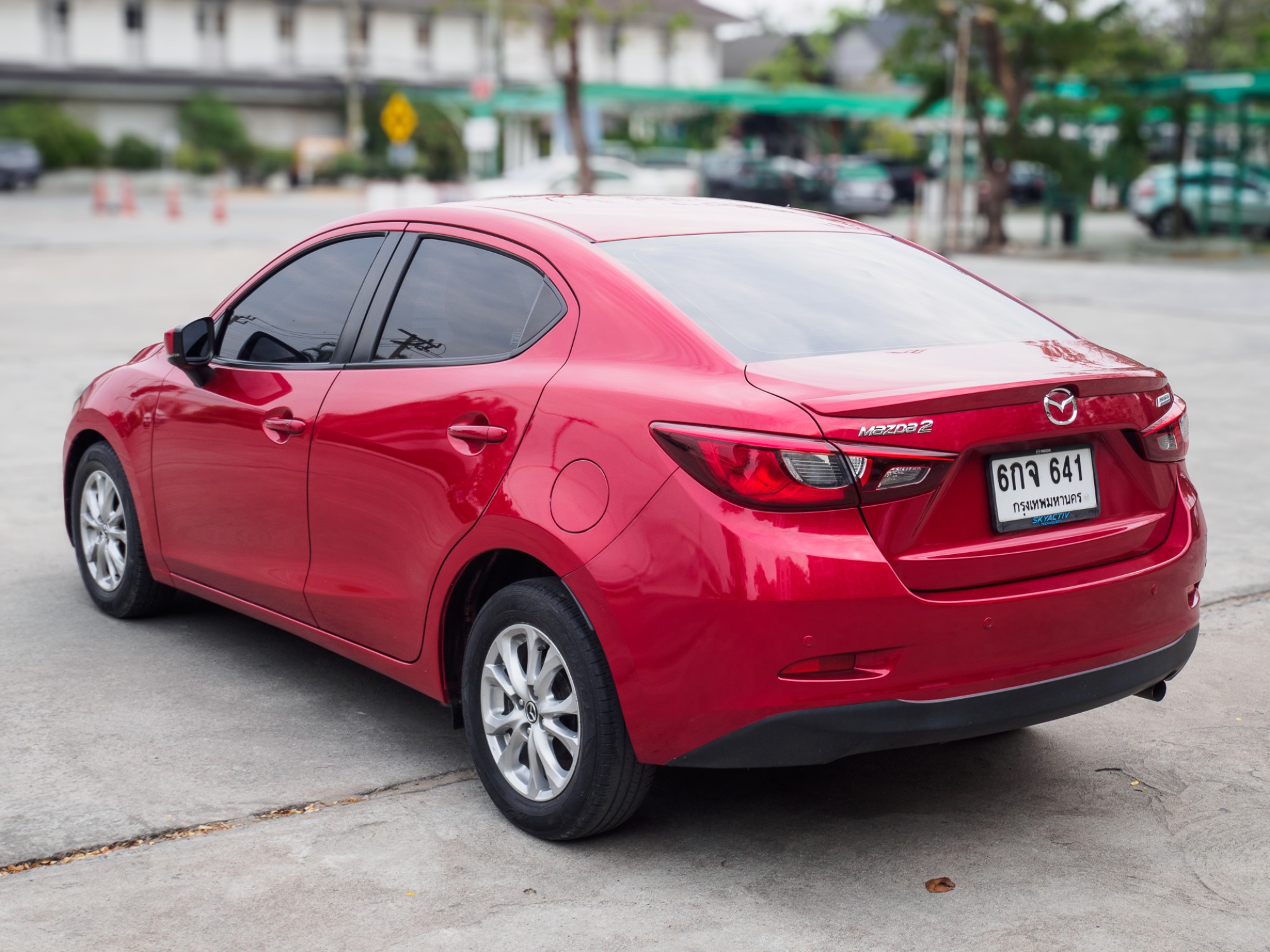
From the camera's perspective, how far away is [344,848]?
3.73 metres

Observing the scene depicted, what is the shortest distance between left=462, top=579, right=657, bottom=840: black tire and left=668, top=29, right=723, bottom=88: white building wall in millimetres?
75502

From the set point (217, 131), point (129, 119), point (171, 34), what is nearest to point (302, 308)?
point (217, 131)

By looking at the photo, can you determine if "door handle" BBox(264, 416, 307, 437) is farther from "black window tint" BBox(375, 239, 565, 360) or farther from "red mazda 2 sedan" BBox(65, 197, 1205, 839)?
"black window tint" BBox(375, 239, 565, 360)

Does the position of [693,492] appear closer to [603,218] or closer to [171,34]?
[603,218]

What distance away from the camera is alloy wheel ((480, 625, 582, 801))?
369cm

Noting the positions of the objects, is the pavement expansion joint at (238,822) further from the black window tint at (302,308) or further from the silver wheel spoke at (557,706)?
the black window tint at (302,308)

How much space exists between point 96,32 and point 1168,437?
6448cm

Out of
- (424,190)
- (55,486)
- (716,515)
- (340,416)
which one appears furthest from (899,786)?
(424,190)

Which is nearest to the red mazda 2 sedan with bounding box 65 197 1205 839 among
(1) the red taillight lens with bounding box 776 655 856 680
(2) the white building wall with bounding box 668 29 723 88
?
(1) the red taillight lens with bounding box 776 655 856 680

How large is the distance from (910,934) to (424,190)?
35.1 m

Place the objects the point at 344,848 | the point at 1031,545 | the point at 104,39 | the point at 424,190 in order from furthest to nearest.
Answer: the point at 104,39 < the point at 424,190 < the point at 344,848 < the point at 1031,545

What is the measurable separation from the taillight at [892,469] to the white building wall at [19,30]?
63788 mm

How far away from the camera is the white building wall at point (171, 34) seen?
62688 millimetres

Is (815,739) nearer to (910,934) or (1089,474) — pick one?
(910,934)
